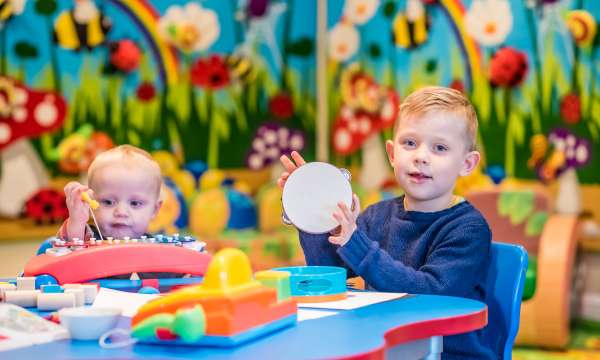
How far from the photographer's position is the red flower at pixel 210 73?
17.2 feet

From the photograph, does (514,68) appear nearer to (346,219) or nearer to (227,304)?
(346,219)

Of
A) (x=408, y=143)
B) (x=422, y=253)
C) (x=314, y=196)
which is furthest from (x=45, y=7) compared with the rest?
(x=314, y=196)

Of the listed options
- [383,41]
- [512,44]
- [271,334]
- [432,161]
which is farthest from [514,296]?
[383,41]

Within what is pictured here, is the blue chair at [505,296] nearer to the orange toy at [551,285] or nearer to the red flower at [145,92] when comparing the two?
the orange toy at [551,285]

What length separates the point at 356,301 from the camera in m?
1.60

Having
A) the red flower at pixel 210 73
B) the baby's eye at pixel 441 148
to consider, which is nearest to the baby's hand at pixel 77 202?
the baby's eye at pixel 441 148

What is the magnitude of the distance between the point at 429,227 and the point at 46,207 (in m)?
2.98

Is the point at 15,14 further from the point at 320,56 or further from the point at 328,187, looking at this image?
the point at 328,187

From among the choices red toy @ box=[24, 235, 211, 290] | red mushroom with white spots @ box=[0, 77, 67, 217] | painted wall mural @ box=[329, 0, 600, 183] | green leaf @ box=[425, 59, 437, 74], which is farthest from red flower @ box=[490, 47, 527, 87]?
red toy @ box=[24, 235, 211, 290]

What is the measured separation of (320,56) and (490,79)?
1228mm

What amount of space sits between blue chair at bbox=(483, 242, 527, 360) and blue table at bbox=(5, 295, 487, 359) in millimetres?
340

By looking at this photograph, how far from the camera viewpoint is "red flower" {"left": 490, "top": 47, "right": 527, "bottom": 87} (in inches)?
192

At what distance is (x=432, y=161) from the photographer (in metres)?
1.98

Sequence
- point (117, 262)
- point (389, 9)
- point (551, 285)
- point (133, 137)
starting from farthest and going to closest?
point (389, 9) < point (133, 137) < point (551, 285) < point (117, 262)
